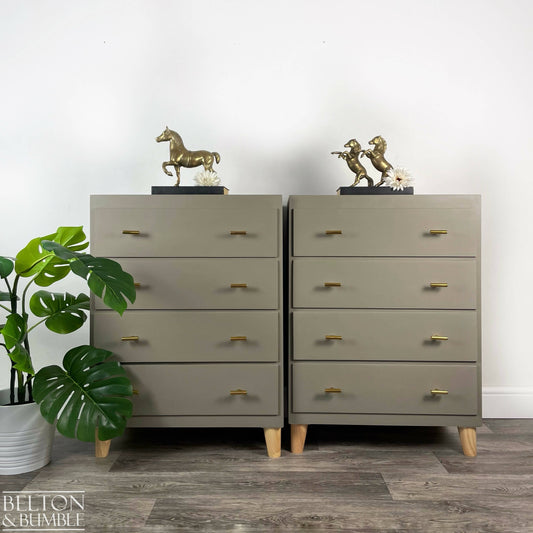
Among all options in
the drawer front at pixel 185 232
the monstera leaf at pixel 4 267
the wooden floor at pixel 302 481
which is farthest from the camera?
the drawer front at pixel 185 232

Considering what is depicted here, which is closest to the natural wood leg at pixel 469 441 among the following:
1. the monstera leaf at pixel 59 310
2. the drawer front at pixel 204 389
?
the drawer front at pixel 204 389

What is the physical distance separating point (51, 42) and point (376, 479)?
2369 millimetres

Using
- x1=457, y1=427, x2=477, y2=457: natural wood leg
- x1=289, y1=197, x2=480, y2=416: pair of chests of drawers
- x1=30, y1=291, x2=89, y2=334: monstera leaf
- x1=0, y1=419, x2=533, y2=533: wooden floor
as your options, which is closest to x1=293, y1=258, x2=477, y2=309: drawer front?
x1=289, y1=197, x2=480, y2=416: pair of chests of drawers

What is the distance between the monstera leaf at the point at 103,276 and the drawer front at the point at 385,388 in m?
0.68

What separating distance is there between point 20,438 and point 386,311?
4.48ft

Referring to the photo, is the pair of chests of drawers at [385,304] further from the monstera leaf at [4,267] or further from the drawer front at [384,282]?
the monstera leaf at [4,267]

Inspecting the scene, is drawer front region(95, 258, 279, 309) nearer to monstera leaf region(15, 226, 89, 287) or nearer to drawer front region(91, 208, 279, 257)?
drawer front region(91, 208, 279, 257)

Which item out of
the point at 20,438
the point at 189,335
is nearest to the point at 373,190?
the point at 189,335

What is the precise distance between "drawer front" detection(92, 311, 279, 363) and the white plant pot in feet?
1.05

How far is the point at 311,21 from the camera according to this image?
6.77 feet

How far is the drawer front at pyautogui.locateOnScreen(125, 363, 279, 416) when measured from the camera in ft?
5.17

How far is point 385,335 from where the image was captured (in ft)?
5.23

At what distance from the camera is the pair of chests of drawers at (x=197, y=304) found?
5.16ft

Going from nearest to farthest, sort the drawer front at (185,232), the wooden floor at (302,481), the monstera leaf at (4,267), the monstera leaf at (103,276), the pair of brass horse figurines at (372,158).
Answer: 1. the wooden floor at (302,481)
2. the monstera leaf at (103,276)
3. the monstera leaf at (4,267)
4. the drawer front at (185,232)
5. the pair of brass horse figurines at (372,158)
